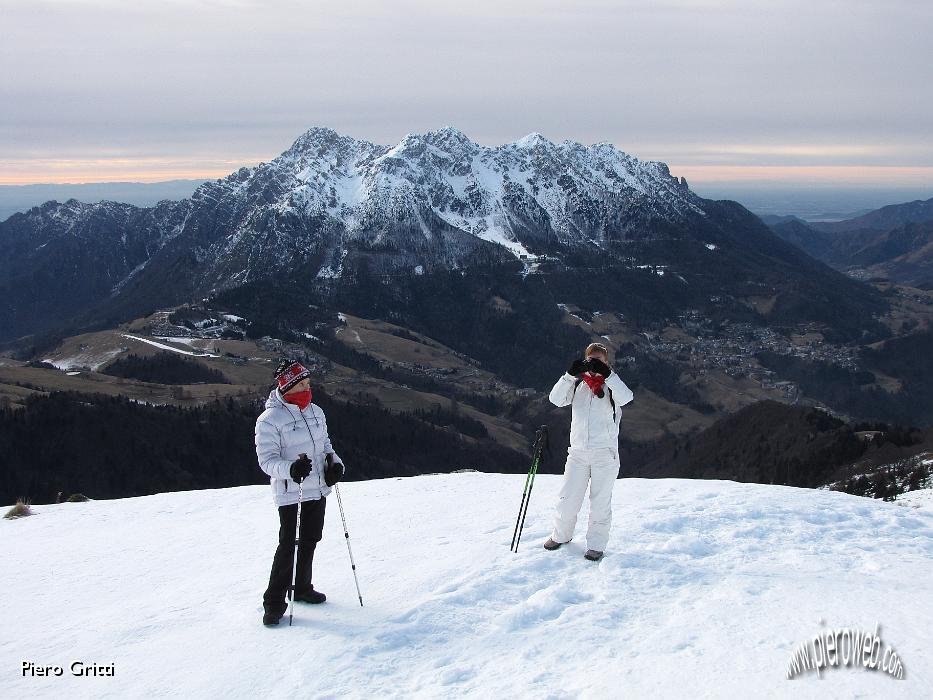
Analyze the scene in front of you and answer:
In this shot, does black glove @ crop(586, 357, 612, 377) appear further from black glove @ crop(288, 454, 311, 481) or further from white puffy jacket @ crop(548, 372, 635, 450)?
black glove @ crop(288, 454, 311, 481)

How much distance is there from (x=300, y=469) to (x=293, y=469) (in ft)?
0.33

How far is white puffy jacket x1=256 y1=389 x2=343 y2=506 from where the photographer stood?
1098 centimetres

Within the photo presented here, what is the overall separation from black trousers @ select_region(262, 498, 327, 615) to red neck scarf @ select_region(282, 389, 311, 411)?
161 cm

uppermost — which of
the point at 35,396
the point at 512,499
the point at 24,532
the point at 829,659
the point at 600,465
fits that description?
the point at 600,465

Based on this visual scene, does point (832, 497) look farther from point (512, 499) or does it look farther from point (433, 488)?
point (433, 488)

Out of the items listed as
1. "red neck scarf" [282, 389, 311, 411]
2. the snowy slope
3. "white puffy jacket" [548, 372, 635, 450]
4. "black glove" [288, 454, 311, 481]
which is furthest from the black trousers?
"white puffy jacket" [548, 372, 635, 450]

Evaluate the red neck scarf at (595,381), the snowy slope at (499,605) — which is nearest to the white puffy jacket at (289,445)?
the snowy slope at (499,605)

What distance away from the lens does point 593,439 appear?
1307 cm

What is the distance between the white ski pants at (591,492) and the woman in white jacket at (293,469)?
447cm

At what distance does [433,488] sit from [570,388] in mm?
10103

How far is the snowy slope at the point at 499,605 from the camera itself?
9109 mm

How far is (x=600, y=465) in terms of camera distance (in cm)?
1312

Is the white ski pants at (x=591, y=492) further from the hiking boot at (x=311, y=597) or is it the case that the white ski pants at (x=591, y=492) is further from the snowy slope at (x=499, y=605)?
the hiking boot at (x=311, y=597)

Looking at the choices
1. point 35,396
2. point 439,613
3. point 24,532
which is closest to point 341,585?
point 439,613
